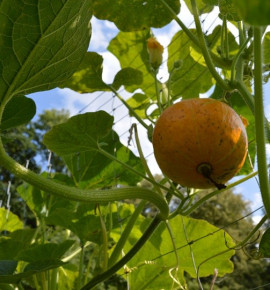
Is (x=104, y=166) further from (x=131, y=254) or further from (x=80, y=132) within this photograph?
(x=131, y=254)

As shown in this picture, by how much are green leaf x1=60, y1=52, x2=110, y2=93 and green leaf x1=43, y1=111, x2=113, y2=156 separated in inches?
8.1

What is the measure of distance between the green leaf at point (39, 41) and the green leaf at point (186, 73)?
18.8 inches

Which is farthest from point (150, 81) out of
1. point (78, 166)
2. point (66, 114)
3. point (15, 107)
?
point (66, 114)

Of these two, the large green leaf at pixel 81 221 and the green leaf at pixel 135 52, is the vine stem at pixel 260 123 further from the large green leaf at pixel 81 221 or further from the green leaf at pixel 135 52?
the green leaf at pixel 135 52

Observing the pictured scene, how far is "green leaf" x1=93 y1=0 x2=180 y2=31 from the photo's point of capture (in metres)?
0.75

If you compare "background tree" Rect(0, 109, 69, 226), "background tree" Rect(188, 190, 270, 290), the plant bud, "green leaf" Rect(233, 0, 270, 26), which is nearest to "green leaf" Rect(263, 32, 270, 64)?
the plant bud

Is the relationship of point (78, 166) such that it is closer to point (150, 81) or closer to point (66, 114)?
point (150, 81)

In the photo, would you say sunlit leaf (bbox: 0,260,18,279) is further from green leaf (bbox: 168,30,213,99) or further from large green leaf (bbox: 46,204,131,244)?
green leaf (bbox: 168,30,213,99)

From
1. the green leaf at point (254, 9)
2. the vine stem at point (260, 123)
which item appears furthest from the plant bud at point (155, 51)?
the green leaf at point (254, 9)

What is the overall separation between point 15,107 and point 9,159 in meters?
0.22

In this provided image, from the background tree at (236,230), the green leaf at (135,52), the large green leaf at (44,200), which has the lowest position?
the large green leaf at (44,200)

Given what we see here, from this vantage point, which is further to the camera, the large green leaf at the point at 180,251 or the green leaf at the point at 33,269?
the large green leaf at the point at 180,251

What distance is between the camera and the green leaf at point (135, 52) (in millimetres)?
990

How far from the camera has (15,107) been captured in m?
0.65
